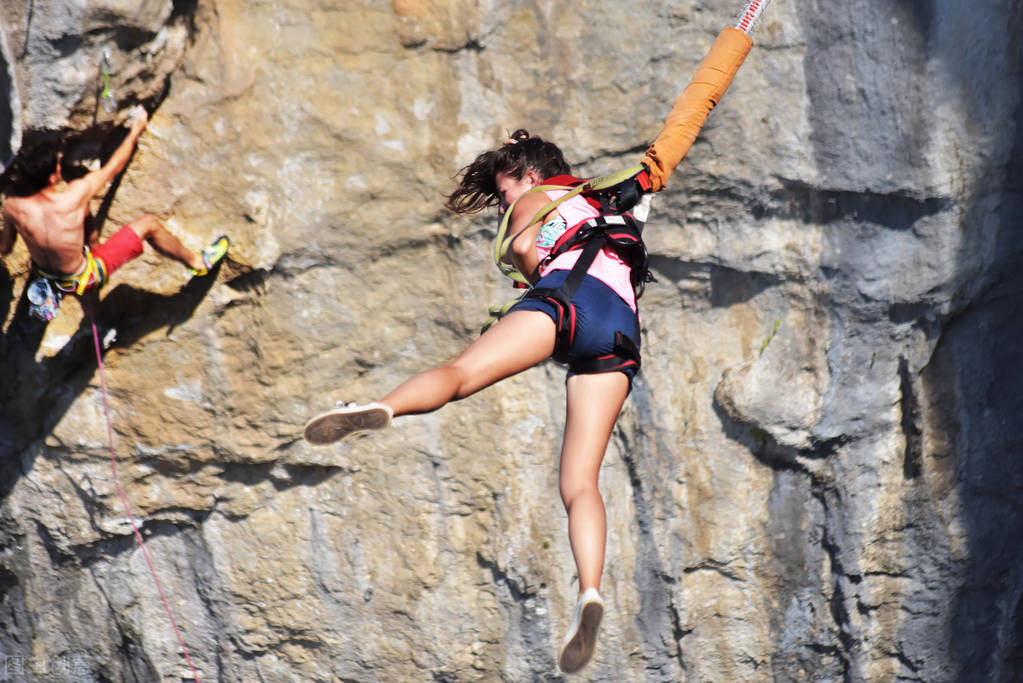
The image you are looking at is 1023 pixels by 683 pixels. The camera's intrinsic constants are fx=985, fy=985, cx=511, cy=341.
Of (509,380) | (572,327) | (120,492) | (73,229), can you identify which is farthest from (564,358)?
(120,492)

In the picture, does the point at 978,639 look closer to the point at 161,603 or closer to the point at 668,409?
the point at 668,409

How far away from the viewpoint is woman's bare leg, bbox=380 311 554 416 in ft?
9.30

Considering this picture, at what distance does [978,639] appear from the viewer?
5.54m

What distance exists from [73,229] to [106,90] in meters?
0.62

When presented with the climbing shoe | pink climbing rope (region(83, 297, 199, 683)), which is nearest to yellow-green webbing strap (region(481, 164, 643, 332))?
the climbing shoe

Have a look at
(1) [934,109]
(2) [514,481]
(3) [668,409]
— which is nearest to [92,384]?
(2) [514,481]

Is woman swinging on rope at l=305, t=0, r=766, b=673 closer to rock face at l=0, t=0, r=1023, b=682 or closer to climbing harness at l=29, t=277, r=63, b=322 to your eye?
rock face at l=0, t=0, r=1023, b=682

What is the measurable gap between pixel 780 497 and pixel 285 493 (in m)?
2.69

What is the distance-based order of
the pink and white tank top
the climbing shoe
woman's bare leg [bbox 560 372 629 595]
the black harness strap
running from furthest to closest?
the climbing shoe → the pink and white tank top → the black harness strap → woman's bare leg [bbox 560 372 629 595]

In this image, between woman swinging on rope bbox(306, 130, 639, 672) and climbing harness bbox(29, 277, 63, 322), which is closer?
woman swinging on rope bbox(306, 130, 639, 672)

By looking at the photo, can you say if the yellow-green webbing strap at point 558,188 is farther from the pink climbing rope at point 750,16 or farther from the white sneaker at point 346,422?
the white sneaker at point 346,422

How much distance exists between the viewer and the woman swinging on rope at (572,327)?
9.32 feet

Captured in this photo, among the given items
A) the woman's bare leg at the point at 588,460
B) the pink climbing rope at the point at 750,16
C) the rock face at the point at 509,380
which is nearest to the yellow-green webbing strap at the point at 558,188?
the woman's bare leg at the point at 588,460

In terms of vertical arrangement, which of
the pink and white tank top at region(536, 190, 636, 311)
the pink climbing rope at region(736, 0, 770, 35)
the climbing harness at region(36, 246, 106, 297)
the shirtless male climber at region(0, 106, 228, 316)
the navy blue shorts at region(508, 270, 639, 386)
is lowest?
the navy blue shorts at region(508, 270, 639, 386)
